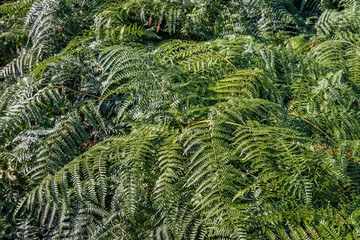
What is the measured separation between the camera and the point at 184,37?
2.72 m

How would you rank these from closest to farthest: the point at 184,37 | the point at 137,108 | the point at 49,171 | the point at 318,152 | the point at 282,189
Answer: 1. the point at 282,189
2. the point at 318,152
3. the point at 49,171
4. the point at 137,108
5. the point at 184,37

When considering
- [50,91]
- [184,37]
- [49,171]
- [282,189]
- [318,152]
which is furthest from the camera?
[184,37]

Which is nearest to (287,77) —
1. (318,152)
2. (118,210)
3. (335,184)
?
(318,152)

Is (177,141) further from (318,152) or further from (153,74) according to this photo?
(318,152)

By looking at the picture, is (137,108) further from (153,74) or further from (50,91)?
(50,91)

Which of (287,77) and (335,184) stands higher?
(287,77)

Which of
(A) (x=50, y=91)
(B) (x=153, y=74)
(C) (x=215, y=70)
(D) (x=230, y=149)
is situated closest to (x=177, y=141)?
(D) (x=230, y=149)

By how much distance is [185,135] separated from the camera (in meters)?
1.46

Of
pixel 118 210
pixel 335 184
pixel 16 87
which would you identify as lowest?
pixel 118 210

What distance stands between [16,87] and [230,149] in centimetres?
175

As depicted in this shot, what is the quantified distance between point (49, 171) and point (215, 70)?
1.34m

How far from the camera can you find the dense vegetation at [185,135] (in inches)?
51.8

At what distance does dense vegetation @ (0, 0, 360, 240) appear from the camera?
132 cm

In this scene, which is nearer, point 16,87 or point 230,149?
point 230,149
